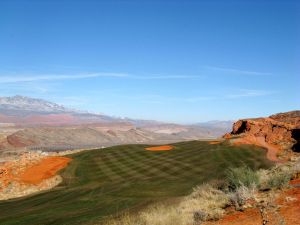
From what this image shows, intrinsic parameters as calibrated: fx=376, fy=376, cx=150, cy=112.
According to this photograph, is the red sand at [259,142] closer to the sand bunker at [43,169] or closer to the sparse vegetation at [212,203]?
the sand bunker at [43,169]

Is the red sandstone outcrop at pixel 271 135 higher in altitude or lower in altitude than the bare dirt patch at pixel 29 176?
higher

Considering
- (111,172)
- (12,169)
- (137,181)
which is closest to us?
(137,181)

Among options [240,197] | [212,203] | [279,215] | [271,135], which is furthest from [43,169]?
[279,215]

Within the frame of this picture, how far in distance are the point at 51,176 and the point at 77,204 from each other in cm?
1485

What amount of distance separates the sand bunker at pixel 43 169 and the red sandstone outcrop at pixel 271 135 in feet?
67.3

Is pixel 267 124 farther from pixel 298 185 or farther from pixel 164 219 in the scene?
pixel 164 219

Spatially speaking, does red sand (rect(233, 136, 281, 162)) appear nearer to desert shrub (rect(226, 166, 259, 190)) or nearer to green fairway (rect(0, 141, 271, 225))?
green fairway (rect(0, 141, 271, 225))

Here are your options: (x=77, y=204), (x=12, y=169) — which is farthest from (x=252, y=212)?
(x=12, y=169)

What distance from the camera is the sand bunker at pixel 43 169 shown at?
3750 cm

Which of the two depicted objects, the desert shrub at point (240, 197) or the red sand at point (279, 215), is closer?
the red sand at point (279, 215)

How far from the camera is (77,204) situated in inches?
929

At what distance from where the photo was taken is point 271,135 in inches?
1991

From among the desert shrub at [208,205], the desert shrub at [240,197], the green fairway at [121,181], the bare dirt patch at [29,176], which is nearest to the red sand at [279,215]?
the desert shrub at [208,205]

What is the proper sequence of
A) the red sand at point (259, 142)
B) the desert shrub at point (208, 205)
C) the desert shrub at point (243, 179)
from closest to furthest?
the desert shrub at point (208, 205) → the desert shrub at point (243, 179) → the red sand at point (259, 142)
